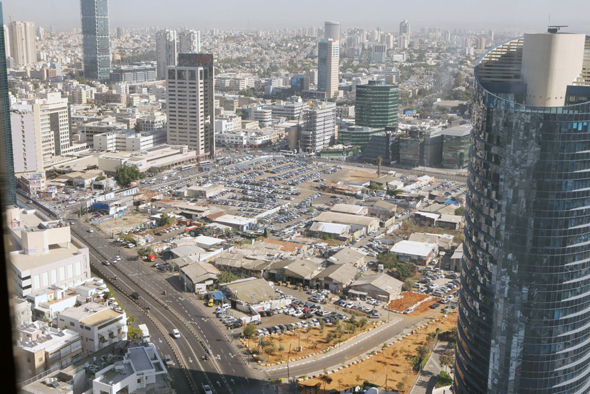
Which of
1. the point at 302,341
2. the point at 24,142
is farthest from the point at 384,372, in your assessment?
the point at 24,142

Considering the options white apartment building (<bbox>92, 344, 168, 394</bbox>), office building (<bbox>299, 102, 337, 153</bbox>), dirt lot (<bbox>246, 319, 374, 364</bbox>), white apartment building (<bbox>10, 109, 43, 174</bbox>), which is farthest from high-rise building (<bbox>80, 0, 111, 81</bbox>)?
white apartment building (<bbox>92, 344, 168, 394</bbox>)

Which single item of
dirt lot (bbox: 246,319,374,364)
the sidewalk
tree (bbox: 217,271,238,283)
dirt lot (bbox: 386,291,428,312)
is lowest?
the sidewalk

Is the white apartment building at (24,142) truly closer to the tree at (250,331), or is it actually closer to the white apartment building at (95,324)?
the white apartment building at (95,324)

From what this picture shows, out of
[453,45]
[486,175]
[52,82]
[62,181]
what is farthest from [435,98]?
[486,175]

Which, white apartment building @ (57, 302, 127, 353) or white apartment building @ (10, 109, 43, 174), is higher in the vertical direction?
white apartment building @ (10, 109, 43, 174)

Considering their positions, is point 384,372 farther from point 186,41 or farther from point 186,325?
point 186,41

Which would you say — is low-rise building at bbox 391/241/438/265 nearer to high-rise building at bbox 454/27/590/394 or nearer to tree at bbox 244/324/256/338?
tree at bbox 244/324/256/338

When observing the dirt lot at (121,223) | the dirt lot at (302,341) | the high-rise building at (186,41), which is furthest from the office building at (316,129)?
the high-rise building at (186,41)
